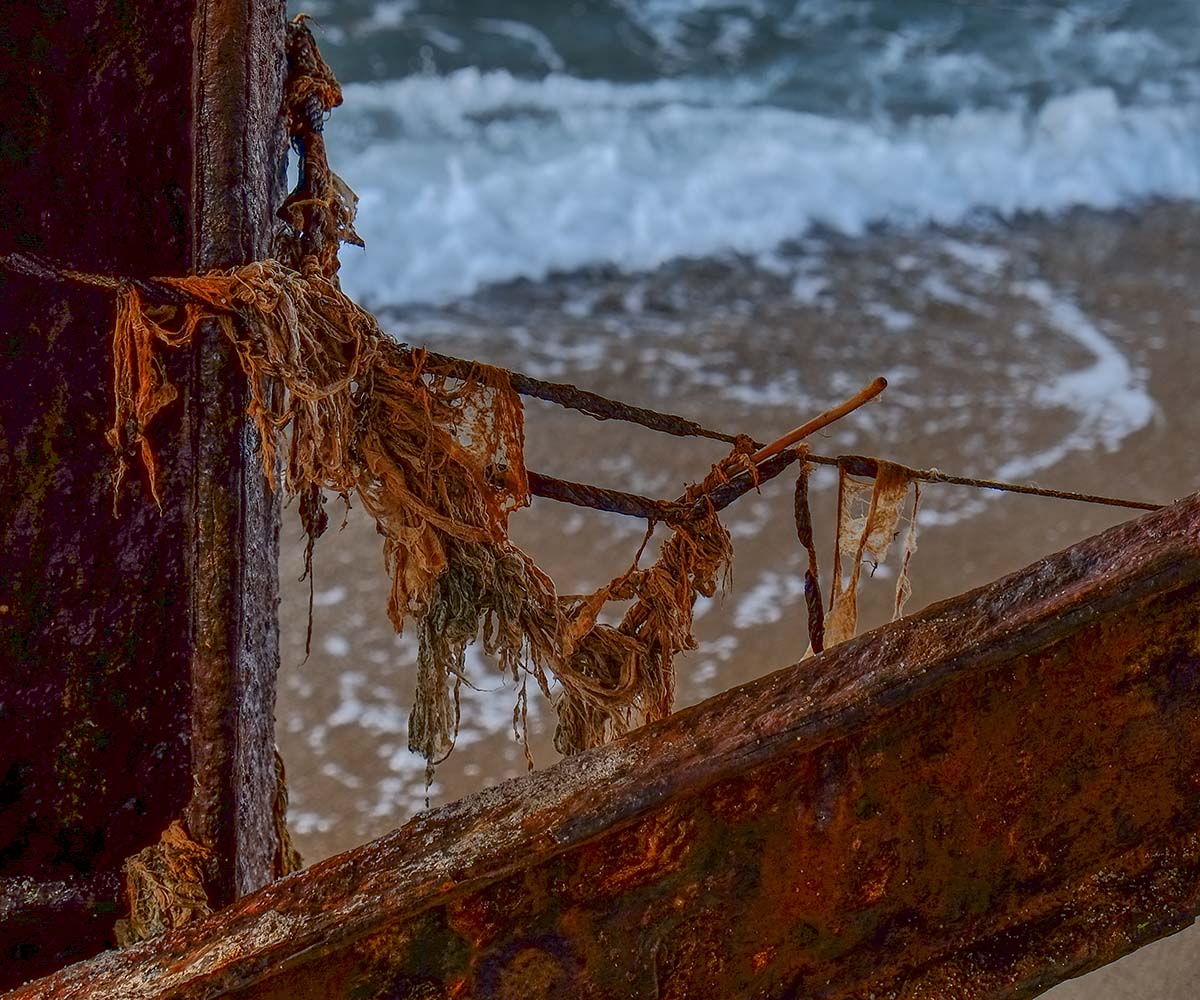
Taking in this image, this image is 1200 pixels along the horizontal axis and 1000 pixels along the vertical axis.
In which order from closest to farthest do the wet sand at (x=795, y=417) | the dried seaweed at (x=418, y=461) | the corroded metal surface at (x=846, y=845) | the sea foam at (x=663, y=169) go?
the corroded metal surface at (x=846, y=845) < the dried seaweed at (x=418, y=461) < the wet sand at (x=795, y=417) < the sea foam at (x=663, y=169)

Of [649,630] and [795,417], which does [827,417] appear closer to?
[649,630]

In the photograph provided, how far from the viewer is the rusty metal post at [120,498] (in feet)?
4.33

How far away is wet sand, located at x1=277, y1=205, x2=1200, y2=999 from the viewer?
306 centimetres

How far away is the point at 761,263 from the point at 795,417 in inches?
51.4

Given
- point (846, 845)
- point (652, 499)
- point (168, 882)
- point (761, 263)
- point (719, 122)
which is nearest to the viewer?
point (846, 845)

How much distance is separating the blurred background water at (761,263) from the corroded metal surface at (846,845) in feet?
5.01

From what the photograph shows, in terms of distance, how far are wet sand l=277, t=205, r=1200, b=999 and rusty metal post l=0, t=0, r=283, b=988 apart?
1.22 meters

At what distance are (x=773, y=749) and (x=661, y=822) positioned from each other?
0.09 meters

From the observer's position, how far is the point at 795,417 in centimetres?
402

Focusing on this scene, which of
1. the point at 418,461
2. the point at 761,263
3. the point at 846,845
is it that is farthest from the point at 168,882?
the point at 761,263

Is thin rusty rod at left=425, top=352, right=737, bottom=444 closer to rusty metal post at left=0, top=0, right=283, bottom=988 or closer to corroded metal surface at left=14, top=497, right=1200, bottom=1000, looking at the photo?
rusty metal post at left=0, top=0, right=283, bottom=988

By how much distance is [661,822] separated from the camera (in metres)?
0.83

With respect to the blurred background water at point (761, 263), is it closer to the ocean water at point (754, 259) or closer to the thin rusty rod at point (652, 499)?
the ocean water at point (754, 259)

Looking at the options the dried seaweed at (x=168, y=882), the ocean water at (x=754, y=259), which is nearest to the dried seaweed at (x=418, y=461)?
the dried seaweed at (x=168, y=882)
